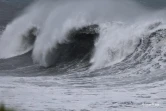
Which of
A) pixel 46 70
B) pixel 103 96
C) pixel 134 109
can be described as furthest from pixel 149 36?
pixel 134 109

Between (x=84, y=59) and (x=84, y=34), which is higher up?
(x=84, y=34)

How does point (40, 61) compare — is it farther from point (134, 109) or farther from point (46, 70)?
point (134, 109)

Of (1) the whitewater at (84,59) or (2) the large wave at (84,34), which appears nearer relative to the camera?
(1) the whitewater at (84,59)

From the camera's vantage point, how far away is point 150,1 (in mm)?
56469

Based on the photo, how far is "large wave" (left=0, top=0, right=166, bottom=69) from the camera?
2009 centimetres

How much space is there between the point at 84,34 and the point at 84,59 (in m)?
2.59

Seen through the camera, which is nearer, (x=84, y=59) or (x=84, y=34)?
(x=84, y=59)

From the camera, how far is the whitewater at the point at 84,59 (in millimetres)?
12523

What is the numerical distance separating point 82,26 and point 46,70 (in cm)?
467

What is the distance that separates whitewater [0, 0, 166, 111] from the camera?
12523 mm

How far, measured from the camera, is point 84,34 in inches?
886

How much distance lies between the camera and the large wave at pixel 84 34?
65.9ft

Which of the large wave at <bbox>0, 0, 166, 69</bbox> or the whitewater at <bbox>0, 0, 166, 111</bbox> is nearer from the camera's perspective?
the whitewater at <bbox>0, 0, 166, 111</bbox>

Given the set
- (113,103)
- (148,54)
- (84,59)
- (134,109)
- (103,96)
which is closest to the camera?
(134,109)
